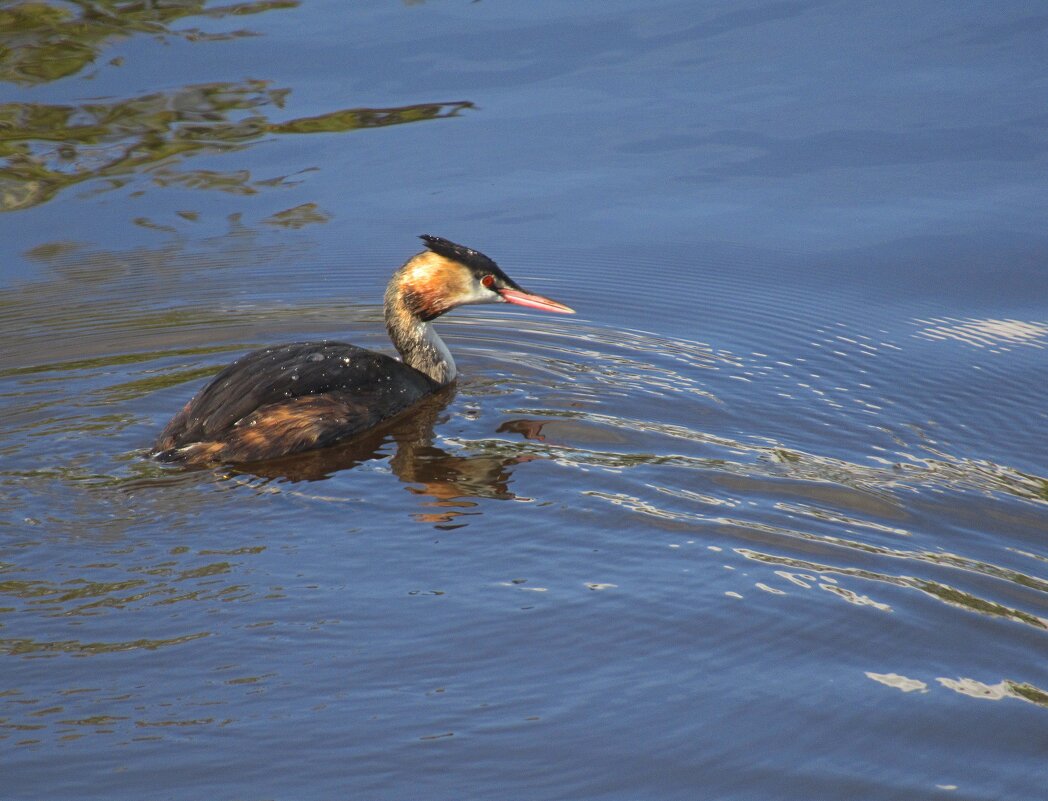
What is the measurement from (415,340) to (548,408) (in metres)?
1.21

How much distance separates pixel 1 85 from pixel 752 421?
7.34 m

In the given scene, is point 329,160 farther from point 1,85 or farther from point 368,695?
point 368,695

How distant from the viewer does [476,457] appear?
658 centimetres

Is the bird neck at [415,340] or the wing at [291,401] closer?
the wing at [291,401]

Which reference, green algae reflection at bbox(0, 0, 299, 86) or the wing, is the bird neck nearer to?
the wing

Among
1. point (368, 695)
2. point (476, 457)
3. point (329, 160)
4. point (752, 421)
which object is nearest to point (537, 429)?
point (476, 457)

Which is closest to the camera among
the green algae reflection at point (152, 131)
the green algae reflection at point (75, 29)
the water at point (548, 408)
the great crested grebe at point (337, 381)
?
the water at point (548, 408)

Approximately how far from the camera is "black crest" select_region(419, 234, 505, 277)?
7.80 metres

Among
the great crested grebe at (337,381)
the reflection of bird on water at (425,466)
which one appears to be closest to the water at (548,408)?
the reflection of bird on water at (425,466)

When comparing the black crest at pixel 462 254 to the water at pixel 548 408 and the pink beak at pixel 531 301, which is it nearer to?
the pink beak at pixel 531 301

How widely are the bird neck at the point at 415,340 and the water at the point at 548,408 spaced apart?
0.23 metres

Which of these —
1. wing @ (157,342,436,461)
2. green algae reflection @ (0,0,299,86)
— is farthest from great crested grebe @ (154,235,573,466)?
green algae reflection @ (0,0,299,86)

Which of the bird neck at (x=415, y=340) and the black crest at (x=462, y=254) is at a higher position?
the black crest at (x=462, y=254)

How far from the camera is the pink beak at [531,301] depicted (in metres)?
7.79
